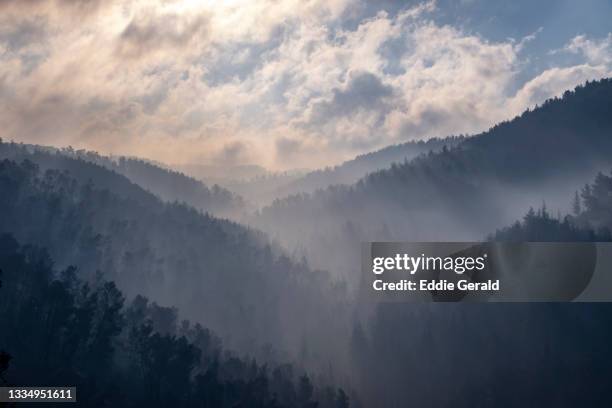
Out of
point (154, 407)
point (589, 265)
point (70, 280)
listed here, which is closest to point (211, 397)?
point (154, 407)

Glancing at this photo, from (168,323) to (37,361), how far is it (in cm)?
4349

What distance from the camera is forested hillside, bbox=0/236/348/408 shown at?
447ft

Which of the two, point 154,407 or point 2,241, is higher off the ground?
point 2,241

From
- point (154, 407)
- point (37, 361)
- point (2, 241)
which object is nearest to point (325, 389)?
point (154, 407)

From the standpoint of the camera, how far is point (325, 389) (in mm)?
189625

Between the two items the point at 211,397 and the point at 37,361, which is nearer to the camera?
the point at 37,361

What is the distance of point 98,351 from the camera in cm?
14238

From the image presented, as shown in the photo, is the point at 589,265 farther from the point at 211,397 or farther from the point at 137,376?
the point at 137,376

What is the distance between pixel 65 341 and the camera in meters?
140

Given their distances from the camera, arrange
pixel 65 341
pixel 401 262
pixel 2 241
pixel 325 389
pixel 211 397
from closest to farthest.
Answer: pixel 401 262
pixel 65 341
pixel 211 397
pixel 2 241
pixel 325 389

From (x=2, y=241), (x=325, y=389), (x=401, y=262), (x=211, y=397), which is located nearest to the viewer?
(x=401, y=262)

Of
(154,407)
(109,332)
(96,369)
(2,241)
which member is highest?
(2,241)

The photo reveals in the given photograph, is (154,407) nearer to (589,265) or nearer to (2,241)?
(2,241)

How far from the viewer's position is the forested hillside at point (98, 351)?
136125 mm
